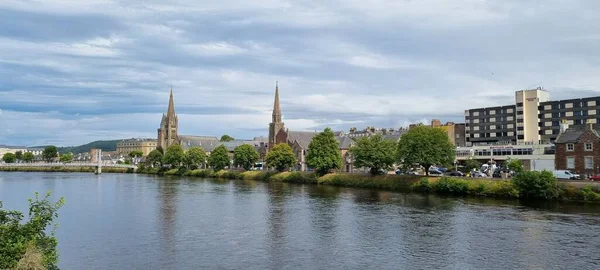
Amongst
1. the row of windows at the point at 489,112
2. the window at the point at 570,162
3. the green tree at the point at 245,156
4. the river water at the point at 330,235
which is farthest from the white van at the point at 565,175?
the green tree at the point at 245,156

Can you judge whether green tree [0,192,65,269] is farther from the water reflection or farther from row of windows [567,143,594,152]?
row of windows [567,143,594,152]

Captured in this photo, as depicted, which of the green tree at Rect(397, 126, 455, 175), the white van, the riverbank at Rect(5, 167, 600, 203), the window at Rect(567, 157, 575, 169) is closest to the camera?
the riverbank at Rect(5, 167, 600, 203)

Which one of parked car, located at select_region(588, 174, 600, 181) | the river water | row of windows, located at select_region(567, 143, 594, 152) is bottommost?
the river water

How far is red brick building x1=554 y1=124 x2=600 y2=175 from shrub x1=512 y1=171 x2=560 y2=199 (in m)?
11.9

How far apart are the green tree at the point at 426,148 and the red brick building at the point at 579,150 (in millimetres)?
17239

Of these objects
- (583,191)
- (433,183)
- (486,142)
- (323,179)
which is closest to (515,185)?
(583,191)

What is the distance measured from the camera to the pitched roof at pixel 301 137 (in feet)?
490

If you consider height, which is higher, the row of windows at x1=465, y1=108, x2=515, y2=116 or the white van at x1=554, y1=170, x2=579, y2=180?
the row of windows at x1=465, y1=108, x2=515, y2=116

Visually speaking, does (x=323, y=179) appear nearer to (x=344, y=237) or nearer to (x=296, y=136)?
(x=296, y=136)

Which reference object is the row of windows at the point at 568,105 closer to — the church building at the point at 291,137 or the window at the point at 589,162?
the window at the point at 589,162

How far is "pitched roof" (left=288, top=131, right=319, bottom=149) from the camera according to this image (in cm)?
14938

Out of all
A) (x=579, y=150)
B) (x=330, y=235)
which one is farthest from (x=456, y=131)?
(x=330, y=235)

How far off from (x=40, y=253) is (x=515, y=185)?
63.6 meters

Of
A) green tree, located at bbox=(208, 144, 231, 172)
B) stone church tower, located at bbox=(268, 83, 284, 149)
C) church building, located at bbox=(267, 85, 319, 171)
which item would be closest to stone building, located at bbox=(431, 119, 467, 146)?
church building, located at bbox=(267, 85, 319, 171)
